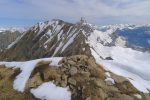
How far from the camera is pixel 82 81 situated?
3622cm

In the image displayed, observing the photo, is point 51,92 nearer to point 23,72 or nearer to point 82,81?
point 82,81

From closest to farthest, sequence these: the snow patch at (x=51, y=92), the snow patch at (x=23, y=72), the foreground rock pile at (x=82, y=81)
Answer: the snow patch at (x=51, y=92) < the foreground rock pile at (x=82, y=81) < the snow patch at (x=23, y=72)

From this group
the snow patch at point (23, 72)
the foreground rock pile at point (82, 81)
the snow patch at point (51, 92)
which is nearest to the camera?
the snow patch at point (51, 92)

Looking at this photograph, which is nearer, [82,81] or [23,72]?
[82,81]

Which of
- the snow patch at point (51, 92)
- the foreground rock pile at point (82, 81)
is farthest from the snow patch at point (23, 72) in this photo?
the snow patch at point (51, 92)

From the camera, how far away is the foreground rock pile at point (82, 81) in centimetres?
3512

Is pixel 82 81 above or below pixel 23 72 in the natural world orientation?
above

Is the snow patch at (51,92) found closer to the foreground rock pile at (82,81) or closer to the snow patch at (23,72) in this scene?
the foreground rock pile at (82,81)

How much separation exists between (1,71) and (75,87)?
12216mm

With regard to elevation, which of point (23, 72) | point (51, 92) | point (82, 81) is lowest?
point (51, 92)

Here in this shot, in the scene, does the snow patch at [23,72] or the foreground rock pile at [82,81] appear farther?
the snow patch at [23,72]

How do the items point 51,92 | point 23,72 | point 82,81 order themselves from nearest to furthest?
point 51,92, point 82,81, point 23,72

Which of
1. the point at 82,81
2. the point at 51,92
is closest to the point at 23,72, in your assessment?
the point at 51,92

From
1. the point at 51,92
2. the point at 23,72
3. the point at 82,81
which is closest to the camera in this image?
the point at 51,92
